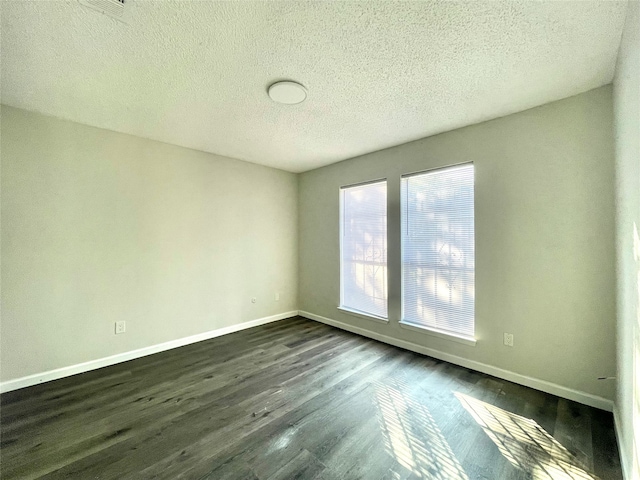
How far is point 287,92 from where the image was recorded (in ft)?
6.62

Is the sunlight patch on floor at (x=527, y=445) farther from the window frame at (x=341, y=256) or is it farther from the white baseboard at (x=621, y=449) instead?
the window frame at (x=341, y=256)

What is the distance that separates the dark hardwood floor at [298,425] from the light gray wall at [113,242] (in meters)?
0.47

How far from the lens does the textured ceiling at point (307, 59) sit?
1.35 metres

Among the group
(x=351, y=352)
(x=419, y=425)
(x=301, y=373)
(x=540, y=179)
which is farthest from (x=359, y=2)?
(x=351, y=352)

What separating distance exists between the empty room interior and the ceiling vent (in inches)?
0.5

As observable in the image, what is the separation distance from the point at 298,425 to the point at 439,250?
Answer: 2190 millimetres

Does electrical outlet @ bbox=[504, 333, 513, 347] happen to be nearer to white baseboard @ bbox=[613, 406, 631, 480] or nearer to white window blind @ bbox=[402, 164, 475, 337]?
white window blind @ bbox=[402, 164, 475, 337]

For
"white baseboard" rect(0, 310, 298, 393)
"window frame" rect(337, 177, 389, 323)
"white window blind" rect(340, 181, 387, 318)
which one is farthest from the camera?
"white window blind" rect(340, 181, 387, 318)

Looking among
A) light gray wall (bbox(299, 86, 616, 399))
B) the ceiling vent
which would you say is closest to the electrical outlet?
light gray wall (bbox(299, 86, 616, 399))

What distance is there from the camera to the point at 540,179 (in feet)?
7.25

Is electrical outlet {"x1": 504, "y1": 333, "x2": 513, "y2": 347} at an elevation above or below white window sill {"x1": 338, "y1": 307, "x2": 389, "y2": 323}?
above

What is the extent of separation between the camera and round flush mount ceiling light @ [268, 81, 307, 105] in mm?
1928

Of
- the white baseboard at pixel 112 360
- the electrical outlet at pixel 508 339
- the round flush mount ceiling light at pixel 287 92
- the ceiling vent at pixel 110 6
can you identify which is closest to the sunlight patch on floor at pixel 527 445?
the electrical outlet at pixel 508 339

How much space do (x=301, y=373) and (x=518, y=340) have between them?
2062 millimetres
